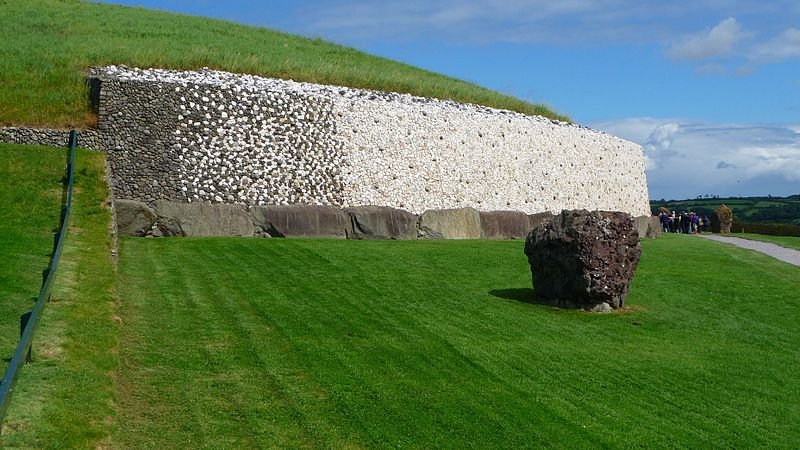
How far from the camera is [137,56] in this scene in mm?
26531

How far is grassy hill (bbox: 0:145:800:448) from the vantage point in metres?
8.16

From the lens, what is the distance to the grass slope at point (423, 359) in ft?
27.7

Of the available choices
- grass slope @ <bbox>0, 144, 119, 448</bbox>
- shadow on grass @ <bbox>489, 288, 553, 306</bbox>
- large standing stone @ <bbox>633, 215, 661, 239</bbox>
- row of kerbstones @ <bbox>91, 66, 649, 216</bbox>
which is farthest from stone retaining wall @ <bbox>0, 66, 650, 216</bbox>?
shadow on grass @ <bbox>489, 288, 553, 306</bbox>

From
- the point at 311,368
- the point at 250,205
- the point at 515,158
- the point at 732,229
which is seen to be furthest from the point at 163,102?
the point at 732,229

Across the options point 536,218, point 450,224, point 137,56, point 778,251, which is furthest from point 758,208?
point 137,56

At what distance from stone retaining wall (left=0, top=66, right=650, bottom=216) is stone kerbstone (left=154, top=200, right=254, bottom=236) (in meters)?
1.57

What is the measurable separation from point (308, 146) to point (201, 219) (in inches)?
195

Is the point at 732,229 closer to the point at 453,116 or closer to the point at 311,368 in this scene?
the point at 453,116

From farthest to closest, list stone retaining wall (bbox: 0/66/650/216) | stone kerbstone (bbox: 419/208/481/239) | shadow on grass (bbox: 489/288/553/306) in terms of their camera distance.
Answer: stone kerbstone (bbox: 419/208/481/239) → stone retaining wall (bbox: 0/66/650/216) → shadow on grass (bbox: 489/288/553/306)

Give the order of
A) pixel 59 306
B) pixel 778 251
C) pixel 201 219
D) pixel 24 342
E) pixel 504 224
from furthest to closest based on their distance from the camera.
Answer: pixel 778 251, pixel 504 224, pixel 201 219, pixel 59 306, pixel 24 342

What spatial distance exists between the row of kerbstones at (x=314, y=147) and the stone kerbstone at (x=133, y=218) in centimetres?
247

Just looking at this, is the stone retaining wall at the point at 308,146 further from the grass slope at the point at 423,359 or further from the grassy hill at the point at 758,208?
the grassy hill at the point at 758,208

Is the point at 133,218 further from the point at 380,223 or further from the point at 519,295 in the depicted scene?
the point at 519,295

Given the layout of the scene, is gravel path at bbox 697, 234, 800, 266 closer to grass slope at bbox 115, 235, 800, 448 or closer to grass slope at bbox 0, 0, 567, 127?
grass slope at bbox 0, 0, 567, 127
